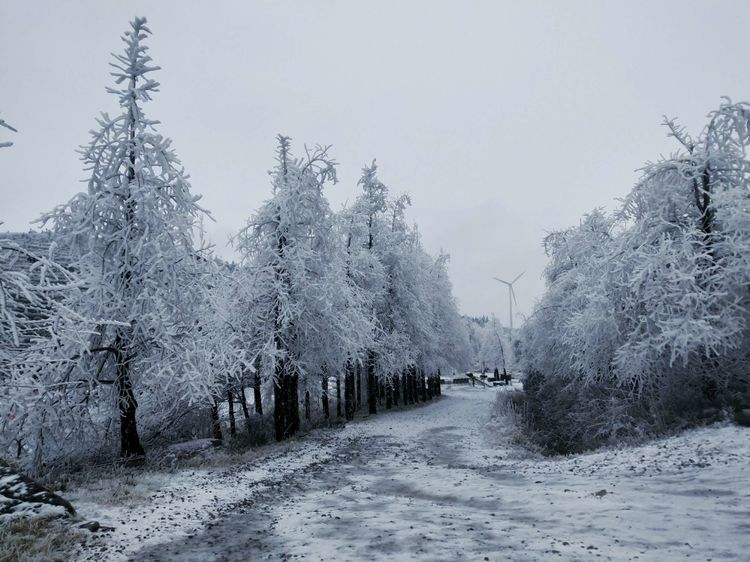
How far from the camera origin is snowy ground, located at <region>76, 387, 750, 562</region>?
20.0ft

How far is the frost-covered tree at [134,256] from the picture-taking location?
11.8 meters

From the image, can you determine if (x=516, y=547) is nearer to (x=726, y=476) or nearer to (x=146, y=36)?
(x=726, y=476)

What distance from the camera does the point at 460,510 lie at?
8.19 meters

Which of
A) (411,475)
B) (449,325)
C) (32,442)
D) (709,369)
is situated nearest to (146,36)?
(32,442)

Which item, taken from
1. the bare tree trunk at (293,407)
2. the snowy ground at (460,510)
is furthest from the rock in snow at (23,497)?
the bare tree trunk at (293,407)

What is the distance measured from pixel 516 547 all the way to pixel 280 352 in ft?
38.0

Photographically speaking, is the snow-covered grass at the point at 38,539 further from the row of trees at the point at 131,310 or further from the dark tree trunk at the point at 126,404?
the dark tree trunk at the point at 126,404

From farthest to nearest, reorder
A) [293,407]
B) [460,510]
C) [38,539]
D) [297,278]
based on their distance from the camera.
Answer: [293,407]
[297,278]
[460,510]
[38,539]

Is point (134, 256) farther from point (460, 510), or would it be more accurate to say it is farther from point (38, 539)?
point (460, 510)

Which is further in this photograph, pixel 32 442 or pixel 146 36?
pixel 146 36

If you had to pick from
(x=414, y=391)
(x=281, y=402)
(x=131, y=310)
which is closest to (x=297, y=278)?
(x=281, y=402)

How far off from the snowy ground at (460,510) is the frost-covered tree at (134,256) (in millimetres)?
2942

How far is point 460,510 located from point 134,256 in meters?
9.67

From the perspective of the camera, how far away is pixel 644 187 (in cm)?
1498
